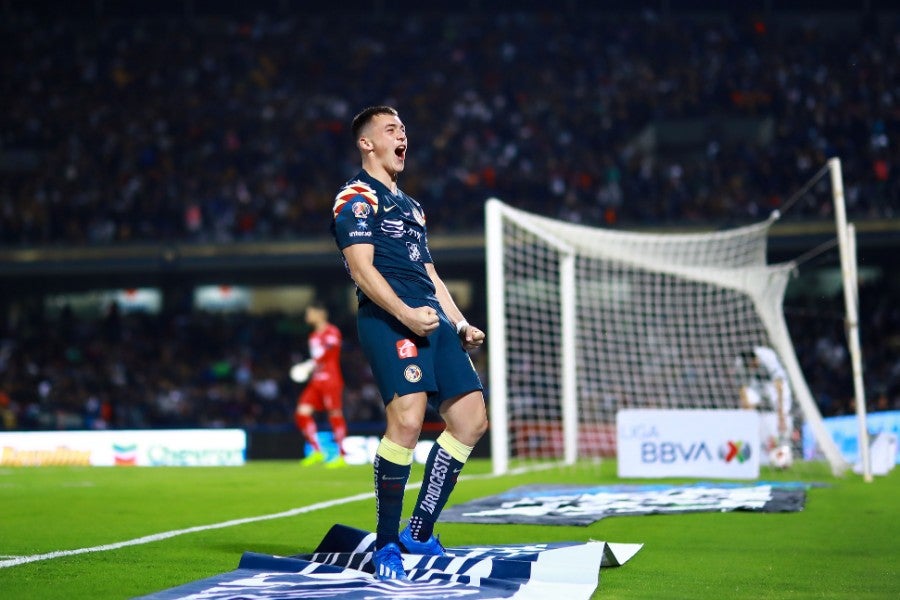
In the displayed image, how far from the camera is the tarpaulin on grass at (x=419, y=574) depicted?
425 centimetres

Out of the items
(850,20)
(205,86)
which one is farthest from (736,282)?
(850,20)

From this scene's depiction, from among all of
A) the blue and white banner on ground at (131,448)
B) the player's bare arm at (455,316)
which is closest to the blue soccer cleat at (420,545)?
the player's bare arm at (455,316)

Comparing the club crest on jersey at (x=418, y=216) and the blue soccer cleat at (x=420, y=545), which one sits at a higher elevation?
the club crest on jersey at (x=418, y=216)

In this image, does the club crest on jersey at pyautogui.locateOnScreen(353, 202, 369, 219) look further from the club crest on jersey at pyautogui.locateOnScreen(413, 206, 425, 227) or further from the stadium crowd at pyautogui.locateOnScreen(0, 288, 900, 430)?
the stadium crowd at pyautogui.locateOnScreen(0, 288, 900, 430)

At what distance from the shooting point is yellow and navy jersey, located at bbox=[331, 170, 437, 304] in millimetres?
4945

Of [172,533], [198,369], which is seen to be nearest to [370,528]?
[172,533]

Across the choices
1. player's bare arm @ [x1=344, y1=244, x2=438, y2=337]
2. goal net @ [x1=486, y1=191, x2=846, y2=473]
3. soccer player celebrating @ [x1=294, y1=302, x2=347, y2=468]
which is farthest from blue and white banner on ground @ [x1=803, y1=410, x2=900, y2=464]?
player's bare arm @ [x1=344, y1=244, x2=438, y2=337]

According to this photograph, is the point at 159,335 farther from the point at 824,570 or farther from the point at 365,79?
the point at 824,570

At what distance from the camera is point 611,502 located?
852 cm

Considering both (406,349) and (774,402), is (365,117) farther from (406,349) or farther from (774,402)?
(774,402)

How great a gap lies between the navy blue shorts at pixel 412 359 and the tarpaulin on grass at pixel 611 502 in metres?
2.21

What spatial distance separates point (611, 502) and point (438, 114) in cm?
2151

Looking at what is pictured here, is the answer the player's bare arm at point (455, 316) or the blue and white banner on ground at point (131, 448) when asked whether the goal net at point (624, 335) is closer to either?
the blue and white banner on ground at point (131, 448)

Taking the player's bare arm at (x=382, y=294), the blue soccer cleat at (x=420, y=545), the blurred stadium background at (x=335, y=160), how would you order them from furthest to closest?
the blurred stadium background at (x=335, y=160)
the blue soccer cleat at (x=420, y=545)
the player's bare arm at (x=382, y=294)
